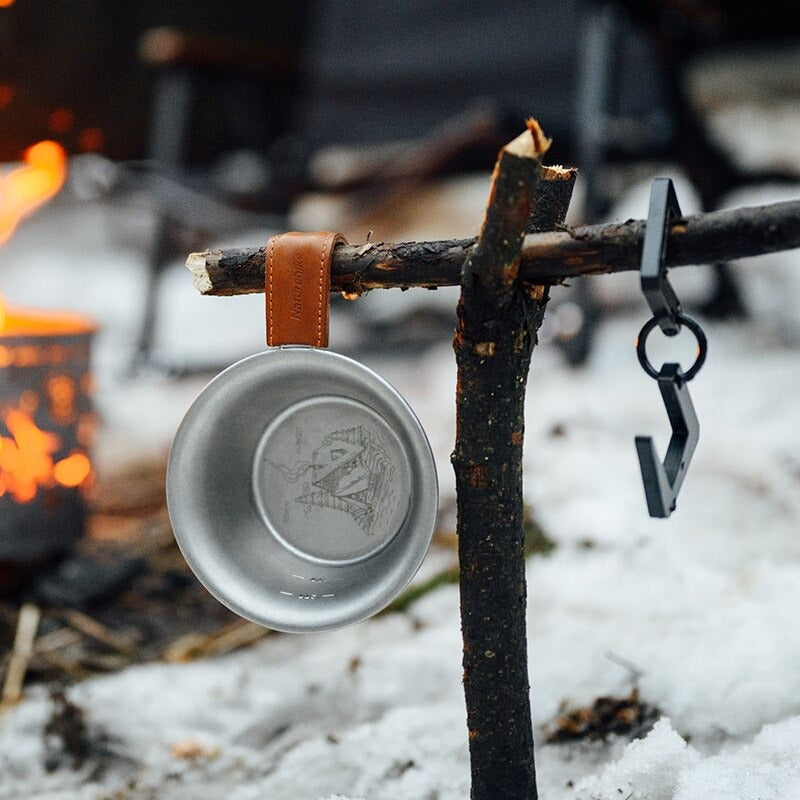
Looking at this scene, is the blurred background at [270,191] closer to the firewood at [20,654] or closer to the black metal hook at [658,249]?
the firewood at [20,654]

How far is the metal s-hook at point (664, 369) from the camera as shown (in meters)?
1.18

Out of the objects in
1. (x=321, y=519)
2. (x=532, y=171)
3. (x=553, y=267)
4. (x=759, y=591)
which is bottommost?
(x=759, y=591)

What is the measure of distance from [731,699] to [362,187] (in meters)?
3.98

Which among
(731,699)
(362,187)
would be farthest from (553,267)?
(362,187)

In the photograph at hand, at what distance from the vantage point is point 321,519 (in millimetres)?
A: 1534

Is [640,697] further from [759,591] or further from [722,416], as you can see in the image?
[722,416]

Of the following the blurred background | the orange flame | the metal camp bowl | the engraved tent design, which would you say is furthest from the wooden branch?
the orange flame

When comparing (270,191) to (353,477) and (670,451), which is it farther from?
(670,451)

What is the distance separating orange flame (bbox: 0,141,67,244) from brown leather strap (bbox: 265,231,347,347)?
17.1ft

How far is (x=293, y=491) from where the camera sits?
1.56 m

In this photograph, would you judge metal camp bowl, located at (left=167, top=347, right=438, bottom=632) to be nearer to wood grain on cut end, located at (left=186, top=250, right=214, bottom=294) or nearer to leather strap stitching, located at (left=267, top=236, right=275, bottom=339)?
leather strap stitching, located at (left=267, top=236, right=275, bottom=339)

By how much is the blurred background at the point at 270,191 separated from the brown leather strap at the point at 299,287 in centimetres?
133

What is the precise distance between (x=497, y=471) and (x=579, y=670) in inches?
32.2

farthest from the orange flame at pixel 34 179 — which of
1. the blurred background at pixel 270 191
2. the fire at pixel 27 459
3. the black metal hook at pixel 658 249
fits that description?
the black metal hook at pixel 658 249
